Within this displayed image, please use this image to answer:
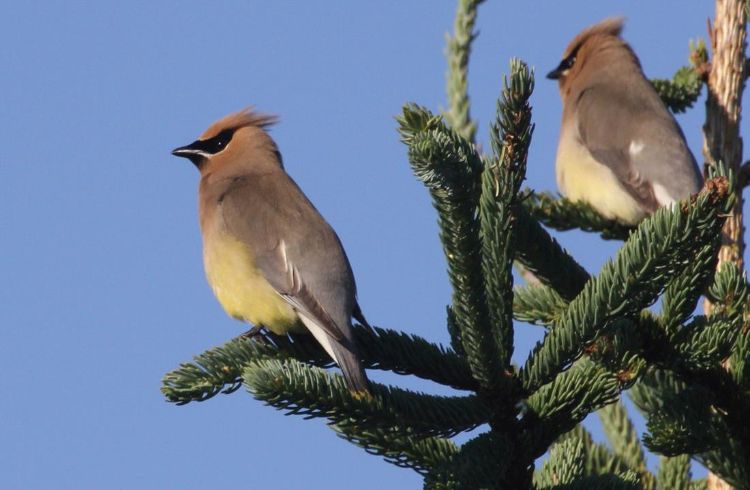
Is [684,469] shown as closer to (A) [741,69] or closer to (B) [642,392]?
(B) [642,392]

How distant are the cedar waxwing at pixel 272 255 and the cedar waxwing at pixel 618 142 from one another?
149 cm

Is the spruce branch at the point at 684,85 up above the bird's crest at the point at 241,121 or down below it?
below

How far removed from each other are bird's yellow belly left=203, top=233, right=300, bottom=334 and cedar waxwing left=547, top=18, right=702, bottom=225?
1669mm

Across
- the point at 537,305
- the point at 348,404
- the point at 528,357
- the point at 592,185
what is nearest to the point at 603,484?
the point at 528,357

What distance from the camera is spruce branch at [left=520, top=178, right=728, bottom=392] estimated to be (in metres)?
2.09

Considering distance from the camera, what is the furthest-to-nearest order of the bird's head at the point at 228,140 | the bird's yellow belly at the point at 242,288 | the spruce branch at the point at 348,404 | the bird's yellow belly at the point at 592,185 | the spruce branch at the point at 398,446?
1. the bird's yellow belly at the point at 592,185
2. the bird's head at the point at 228,140
3. the bird's yellow belly at the point at 242,288
4. the spruce branch at the point at 398,446
5. the spruce branch at the point at 348,404

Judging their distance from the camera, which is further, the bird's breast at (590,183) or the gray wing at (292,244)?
the bird's breast at (590,183)

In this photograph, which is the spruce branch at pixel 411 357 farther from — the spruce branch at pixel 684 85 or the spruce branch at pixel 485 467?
the spruce branch at pixel 684 85

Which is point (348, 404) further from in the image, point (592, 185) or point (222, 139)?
point (592, 185)

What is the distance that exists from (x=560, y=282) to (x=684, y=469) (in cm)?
Answer: 65

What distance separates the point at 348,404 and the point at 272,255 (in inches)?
83.2

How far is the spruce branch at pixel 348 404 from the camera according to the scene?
230 centimetres

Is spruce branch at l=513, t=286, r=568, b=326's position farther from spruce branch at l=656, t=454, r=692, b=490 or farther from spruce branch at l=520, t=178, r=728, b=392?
spruce branch at l=520, t=178, r=728, b=392

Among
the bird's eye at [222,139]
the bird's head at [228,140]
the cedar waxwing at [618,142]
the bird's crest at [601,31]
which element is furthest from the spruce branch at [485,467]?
the bird's crest at [601,31]
